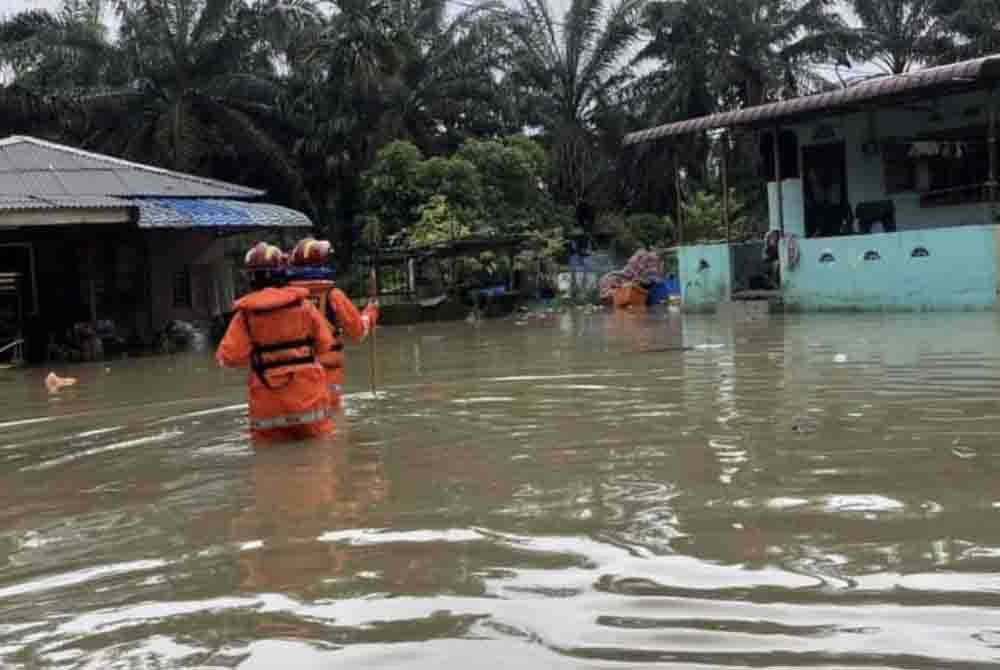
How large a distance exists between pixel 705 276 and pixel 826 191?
317cm

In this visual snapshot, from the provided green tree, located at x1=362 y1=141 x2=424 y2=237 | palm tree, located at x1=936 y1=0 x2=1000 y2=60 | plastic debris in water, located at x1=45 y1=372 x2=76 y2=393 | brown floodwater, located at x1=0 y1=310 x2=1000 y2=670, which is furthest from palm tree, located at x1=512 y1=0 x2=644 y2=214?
brown floodwater, located at x1=0 y1=310 x2=1000 y2=670

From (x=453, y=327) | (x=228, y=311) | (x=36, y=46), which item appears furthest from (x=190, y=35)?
(x=453, y=327)

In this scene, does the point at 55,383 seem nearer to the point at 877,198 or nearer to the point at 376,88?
the point at 877,198

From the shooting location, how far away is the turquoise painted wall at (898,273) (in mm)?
19688

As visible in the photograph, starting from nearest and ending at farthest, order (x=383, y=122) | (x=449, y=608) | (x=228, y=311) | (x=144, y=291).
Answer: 1. (x=449, y=608)
2. (x=144, y=291)
3. (x=228, y=311)
4. (x=383, y=122)

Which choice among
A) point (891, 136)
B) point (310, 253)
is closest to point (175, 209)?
point (310, 253)

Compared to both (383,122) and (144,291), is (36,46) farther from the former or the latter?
(144,291)

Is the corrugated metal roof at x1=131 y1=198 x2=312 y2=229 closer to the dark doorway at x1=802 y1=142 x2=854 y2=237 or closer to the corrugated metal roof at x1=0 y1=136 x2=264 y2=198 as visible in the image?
the corrugated metal roof at x1=0 y1=136 x2=264 y2=198

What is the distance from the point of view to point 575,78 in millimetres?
37031

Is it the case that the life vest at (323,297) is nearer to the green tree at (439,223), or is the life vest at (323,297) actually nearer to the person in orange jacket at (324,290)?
the person in orange jacket at (324,290)

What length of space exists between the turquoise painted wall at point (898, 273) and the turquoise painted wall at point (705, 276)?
2131 millimetres

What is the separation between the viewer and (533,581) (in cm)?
408

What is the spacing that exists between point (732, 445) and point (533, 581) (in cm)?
294

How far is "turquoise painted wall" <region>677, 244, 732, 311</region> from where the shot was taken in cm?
2545
